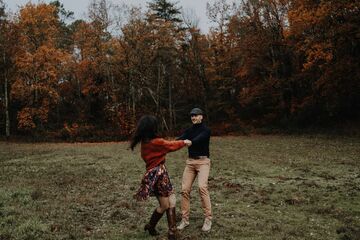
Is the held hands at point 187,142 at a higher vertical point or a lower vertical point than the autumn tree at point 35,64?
lower

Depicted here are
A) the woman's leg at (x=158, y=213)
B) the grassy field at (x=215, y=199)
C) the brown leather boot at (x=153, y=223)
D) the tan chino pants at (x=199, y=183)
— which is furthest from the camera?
the grassy field at (x=215, y=199)

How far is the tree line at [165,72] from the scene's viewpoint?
4575cm

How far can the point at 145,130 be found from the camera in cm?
834

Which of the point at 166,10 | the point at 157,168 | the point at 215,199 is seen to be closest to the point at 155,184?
the point at 157,168

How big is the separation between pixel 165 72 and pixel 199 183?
42.7m

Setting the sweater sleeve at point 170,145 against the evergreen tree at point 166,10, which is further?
the evergreen tree at point 166,10

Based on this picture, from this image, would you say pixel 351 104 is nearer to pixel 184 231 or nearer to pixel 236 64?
pixel 236 64

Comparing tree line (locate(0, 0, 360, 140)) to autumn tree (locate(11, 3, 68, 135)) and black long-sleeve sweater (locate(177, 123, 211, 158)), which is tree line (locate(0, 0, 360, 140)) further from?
black long-sleeve sweater (locate(177, 123, 211, 158))

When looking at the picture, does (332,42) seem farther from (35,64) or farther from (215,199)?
(35,64)

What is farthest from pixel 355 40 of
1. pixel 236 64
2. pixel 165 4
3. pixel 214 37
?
pixel 165 4

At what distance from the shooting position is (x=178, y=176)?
17.8m

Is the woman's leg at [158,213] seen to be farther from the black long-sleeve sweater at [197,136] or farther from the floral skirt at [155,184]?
the black long-sleeve sweater at [197,136]

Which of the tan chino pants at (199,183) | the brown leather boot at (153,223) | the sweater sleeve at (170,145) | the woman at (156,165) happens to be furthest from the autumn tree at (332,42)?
the brown leather boot at (153,223)

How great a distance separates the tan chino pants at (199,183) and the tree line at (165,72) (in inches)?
1308
